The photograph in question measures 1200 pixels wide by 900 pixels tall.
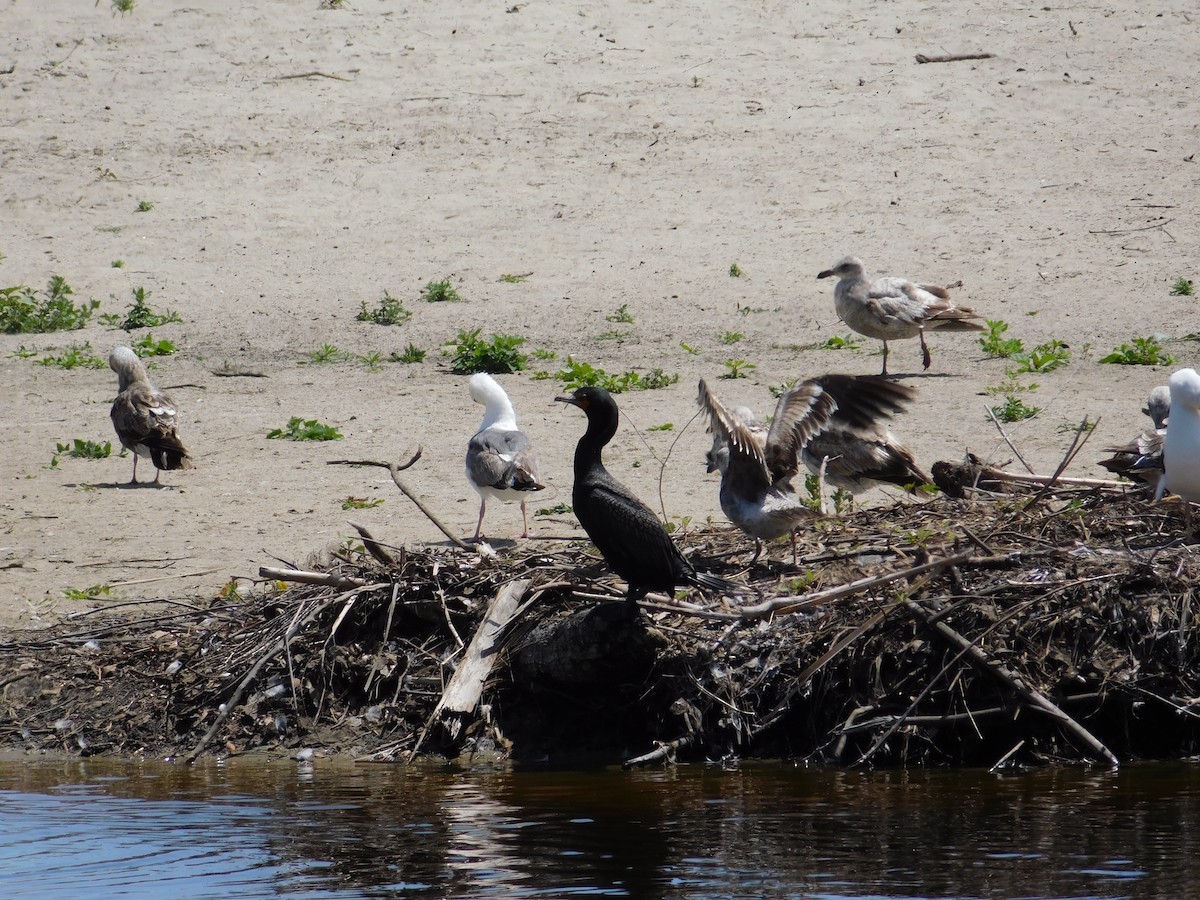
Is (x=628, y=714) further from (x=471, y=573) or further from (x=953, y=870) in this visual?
(x=953, y=870)

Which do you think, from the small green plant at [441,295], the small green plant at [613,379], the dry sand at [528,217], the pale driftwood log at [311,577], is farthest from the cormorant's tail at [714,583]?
the small green plant at [441,295]

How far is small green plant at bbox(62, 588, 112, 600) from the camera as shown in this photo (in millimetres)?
9506

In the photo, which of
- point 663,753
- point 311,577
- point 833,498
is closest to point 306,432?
point 311,577

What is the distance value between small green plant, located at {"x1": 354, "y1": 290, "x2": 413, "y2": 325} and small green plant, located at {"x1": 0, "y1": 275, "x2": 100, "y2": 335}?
290 centimetres

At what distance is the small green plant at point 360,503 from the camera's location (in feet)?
36.3

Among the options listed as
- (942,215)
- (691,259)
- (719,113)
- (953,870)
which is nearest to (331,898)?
(953,870)

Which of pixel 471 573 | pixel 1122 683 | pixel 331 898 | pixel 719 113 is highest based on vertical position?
pixel 719 113

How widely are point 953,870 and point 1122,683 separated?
1.81 m

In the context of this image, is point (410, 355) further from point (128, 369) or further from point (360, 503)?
point (360, 503)

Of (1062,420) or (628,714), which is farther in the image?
(1062,420)

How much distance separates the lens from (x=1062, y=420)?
1252 cm

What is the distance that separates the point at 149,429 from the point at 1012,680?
290 inches

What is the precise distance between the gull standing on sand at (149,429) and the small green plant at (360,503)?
176 cm

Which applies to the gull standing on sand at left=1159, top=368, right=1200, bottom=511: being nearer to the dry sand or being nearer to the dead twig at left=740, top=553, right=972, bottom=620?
the dead twig at left=740, top=553, right=972, bottom=620
